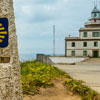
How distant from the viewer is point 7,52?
19.0 ft

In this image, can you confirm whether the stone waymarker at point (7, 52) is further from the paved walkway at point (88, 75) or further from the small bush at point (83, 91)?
the paved walkway at point (88, 75)

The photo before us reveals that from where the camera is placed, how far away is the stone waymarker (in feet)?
19.0

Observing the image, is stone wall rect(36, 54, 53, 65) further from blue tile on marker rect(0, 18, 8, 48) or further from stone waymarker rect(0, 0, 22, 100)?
blue tile on marker rect(0, 18, 8, 48)

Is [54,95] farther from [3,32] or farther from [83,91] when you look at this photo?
[3,32]

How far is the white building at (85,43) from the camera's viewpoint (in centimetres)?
4909

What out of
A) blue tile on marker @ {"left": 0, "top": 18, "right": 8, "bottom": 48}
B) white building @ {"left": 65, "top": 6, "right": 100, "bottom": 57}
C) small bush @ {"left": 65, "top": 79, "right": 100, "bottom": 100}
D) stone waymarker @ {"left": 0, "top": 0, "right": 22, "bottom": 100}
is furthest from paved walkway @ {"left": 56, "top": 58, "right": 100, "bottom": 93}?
white building @ {"left": 65, "top": 6, "right": 100, "bottom": 57}

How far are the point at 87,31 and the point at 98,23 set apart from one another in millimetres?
3150

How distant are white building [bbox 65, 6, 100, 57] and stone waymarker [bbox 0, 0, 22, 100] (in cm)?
4392

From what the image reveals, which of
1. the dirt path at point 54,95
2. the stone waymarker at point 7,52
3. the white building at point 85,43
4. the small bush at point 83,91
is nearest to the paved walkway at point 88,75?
the small bush at point 83,91

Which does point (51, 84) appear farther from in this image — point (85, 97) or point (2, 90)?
point (2, 90)

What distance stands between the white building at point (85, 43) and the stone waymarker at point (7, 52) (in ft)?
144

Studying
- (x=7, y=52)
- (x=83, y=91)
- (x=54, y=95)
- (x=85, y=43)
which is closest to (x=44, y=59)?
(x=83, y=91)

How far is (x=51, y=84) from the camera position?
404 inches

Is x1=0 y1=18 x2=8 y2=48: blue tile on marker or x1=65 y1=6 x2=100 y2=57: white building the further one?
x1=65 y1=6 x2=100 y2=57: white building
